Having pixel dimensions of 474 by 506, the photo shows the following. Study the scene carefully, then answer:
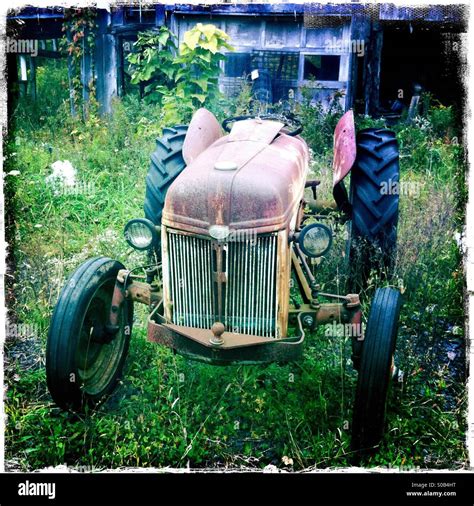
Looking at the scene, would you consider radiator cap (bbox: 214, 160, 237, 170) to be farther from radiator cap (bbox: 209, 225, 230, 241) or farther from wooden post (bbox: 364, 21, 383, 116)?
wooden post (bbox: 364, 21, 383, 116)

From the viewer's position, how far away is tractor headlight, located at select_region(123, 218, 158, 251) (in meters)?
3.54

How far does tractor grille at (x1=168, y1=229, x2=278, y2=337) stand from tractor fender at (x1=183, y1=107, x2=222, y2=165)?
3.36 ft

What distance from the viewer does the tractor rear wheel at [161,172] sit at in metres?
4.48

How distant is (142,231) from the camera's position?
3.58m

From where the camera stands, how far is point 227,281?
325 cm

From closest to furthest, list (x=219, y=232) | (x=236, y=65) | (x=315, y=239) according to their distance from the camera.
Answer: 1. (x=219, y=232)
2. (x=315, y=239)
3. (x=236, y=65)

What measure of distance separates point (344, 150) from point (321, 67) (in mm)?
5326

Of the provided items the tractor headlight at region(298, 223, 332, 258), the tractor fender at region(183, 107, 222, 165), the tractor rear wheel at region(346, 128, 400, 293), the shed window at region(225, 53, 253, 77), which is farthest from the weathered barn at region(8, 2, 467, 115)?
the tractor headlight at region(298, 223, 332, 258)

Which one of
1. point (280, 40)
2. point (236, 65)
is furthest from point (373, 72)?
point (236, 65)

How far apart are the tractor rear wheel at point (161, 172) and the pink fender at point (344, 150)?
122cm

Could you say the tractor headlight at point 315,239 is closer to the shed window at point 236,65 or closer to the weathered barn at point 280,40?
the weathered barn at point 280,40

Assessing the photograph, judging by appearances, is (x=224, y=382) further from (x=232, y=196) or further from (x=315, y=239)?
(x=232, y=196)

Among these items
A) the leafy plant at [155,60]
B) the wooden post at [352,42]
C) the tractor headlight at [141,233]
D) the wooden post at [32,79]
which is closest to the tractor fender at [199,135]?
the tractor headlight at [141,233]
